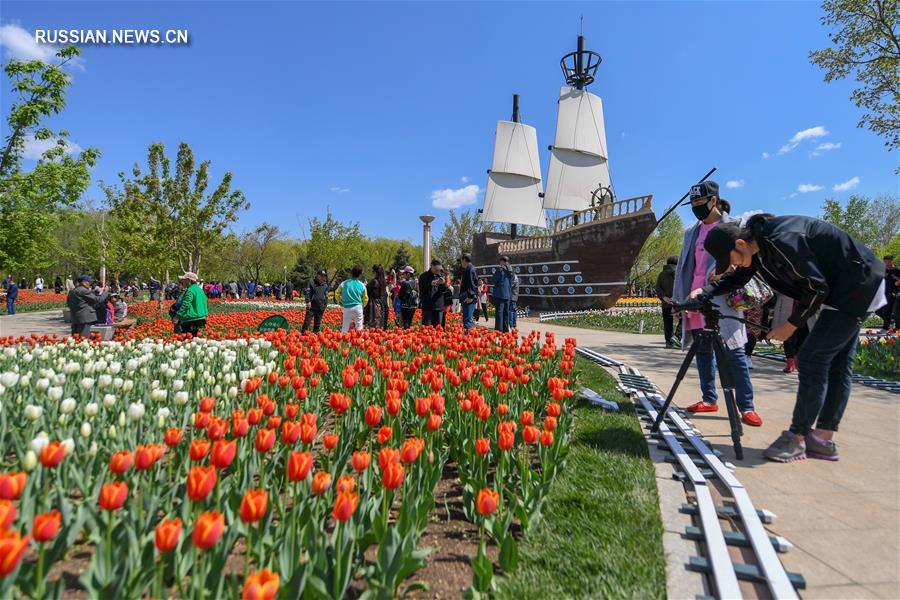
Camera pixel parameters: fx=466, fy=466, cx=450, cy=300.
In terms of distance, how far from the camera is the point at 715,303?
410 cm

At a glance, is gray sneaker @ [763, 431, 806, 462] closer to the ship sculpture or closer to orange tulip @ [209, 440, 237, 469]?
orange tulip @ [209, 440, 237, 469]

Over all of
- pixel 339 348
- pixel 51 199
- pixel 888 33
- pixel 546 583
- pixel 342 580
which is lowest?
pixel 546 583

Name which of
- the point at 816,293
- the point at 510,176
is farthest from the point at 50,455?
the point at 510,176

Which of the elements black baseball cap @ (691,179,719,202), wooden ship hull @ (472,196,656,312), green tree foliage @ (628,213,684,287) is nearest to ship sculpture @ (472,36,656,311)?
wooden ship hull @ (472,196,656,312)

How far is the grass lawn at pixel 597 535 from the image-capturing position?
1842mm

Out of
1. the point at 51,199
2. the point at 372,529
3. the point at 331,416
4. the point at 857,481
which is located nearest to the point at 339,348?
the point at 331,416

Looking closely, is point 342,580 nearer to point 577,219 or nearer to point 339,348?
point 339,348

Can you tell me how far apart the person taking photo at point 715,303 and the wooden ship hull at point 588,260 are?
21872mm

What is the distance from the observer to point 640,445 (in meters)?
3.54

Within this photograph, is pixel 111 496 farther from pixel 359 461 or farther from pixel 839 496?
pixel 839 496

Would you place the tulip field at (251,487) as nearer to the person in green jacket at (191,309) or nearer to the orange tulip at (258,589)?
the orange tulip at (258,589)

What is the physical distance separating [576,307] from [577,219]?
5548mm

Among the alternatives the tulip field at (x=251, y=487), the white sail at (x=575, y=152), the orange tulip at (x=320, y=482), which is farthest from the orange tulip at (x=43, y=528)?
the white sail at (x=575, y=152)

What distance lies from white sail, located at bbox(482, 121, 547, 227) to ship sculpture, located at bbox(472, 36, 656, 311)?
105 millimetres
